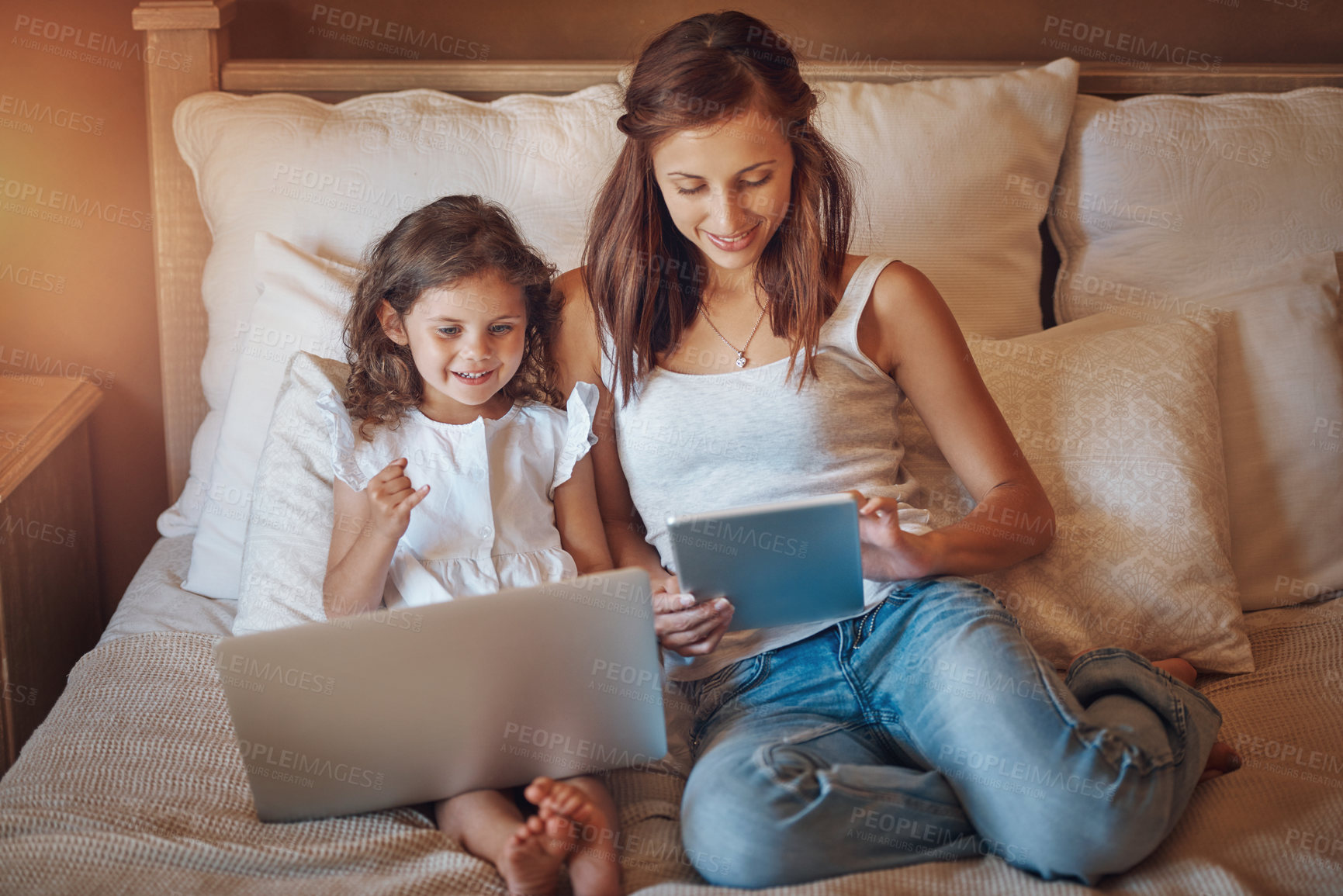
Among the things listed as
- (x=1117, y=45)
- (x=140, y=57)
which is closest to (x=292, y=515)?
(x=140, y=57)

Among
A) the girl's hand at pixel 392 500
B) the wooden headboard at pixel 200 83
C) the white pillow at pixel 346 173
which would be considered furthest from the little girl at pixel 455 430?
the wooden headboard at pixel 200 83

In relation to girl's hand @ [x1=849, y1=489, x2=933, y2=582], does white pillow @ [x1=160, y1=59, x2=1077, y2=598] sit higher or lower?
higher

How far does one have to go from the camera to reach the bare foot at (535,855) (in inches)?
35.4

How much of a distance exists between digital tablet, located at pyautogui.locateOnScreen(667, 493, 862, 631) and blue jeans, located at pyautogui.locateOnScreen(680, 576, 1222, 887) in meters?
0.10

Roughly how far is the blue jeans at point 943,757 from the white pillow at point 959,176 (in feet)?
1.95

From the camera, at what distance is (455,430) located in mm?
1270

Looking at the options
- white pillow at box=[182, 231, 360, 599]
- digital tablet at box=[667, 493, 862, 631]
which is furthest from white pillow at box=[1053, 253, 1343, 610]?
white pillow at box=[182, 231, 360, 599]

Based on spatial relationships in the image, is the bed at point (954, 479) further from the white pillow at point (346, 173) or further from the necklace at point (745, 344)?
the necklace at point (745, 344)

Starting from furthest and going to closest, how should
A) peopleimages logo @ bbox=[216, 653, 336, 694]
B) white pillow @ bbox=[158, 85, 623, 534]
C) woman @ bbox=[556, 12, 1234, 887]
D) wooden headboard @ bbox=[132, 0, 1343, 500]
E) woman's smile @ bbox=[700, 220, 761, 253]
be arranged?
1. wooden headboard @ bbox=[132, 0, 1343, 500]
2. white pillow @ bbox=[158, 85, 623, 534]
3. woman's smile @ bbox=[700, 220, 761, 253]
4. woman @ bbox=[556, 12, 1234, 887]
5. peopleimages logo @ bbox=[216, 653, 336, 694]

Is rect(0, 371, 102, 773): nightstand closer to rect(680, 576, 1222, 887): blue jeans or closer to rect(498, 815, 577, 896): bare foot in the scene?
rect(498, 815, 577, 896): bare foot

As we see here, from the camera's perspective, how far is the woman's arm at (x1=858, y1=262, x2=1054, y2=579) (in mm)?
1209

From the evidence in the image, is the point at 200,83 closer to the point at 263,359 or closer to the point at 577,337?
the point at 263,359

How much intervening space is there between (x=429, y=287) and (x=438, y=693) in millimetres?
517

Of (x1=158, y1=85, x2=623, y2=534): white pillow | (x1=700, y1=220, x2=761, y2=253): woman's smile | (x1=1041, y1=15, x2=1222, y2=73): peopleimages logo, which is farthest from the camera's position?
(x1=1041, y1=15, x2=1222, y2=73): peopleimages logo
